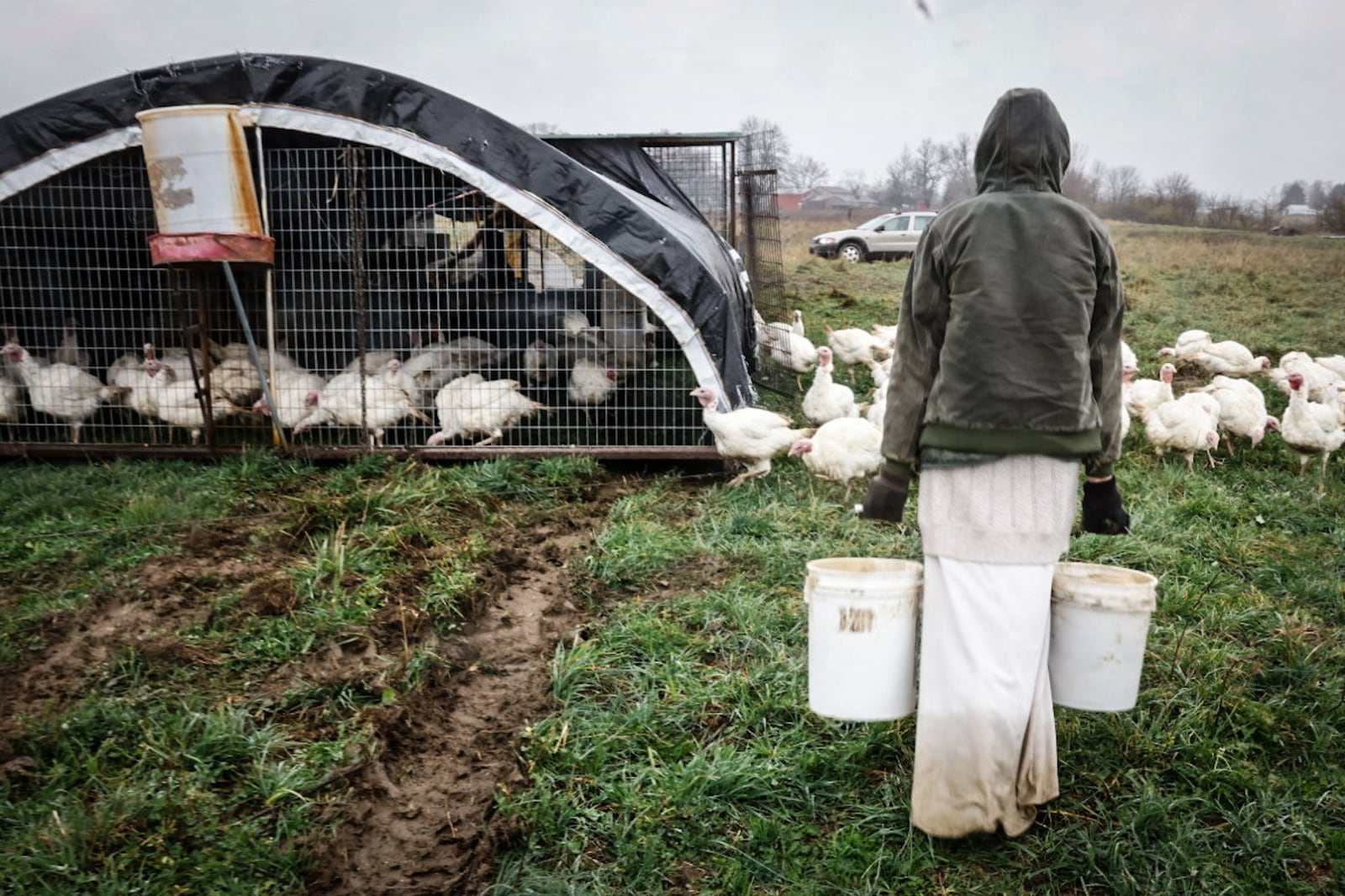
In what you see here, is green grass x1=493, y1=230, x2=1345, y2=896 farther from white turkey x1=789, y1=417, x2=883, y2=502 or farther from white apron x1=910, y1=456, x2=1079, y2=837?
white turkey x1=789, y1=417, x2=883, y2=502

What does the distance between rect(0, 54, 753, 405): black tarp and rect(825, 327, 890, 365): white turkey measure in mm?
4526

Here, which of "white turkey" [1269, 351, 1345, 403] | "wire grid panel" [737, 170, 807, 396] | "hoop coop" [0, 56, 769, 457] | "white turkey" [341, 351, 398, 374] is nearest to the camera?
"hoop coop" [0, 56, 769, 457]

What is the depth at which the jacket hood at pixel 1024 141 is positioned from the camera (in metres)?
2.48

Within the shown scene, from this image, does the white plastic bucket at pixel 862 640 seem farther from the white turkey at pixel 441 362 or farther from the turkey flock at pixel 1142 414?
the white turkey at pixel 441 362

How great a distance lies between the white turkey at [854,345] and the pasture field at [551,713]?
5184 millimetres

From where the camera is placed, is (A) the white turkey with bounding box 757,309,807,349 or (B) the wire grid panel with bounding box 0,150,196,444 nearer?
(B) the wire grid panel with bounding box 0,150,196,444

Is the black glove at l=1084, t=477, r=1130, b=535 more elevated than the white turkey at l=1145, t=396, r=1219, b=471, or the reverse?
the black glove at l=1084, t=477, r=1130, b=535

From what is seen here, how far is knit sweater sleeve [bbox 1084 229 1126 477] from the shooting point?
2523 millimetres

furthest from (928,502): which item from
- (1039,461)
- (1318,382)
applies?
(1318,382)

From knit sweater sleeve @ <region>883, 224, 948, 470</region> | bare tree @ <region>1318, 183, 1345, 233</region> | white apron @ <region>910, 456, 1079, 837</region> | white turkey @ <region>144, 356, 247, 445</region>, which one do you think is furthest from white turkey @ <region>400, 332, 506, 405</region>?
bare tree @ <region>1318, 183, 1345, 233</region>

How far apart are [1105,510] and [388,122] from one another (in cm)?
561

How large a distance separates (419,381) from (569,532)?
3012 mm

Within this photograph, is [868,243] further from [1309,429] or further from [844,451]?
[844,451]

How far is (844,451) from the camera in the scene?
6105 mm
